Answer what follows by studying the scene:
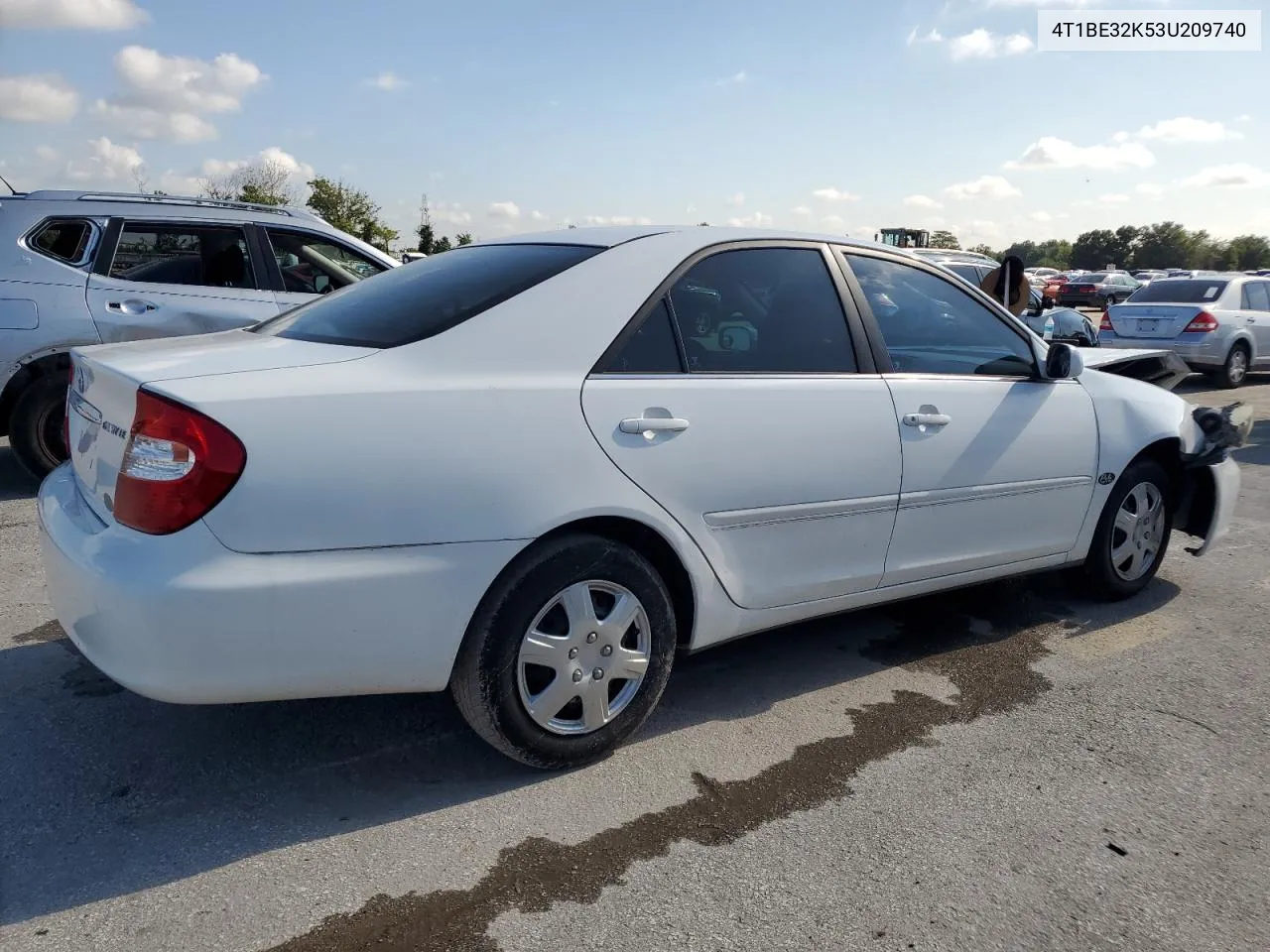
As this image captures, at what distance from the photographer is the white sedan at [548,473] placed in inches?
96.6

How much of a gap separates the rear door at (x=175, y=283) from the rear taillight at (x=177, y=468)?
4.21 m

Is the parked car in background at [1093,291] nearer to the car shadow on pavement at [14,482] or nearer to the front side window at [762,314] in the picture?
the car shadow on pavement at [14,482]

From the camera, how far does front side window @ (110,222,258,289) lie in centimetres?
637

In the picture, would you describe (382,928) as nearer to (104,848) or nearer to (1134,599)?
(104,848)

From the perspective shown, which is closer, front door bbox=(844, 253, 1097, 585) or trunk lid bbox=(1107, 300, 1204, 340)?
front door bbox=(844, 253, 1097, 585)

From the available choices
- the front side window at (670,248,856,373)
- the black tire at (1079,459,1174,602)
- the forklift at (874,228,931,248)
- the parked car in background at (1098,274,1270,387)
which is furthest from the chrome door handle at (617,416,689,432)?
the forklift at (874,228,931,248)

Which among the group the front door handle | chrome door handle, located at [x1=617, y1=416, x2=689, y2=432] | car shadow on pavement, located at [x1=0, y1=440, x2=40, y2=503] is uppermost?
the front door handle

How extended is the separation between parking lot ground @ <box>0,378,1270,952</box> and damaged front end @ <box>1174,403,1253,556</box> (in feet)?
3.06

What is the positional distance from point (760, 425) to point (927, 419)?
0.79 metres

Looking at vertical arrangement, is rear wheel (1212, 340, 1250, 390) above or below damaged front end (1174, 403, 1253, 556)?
below

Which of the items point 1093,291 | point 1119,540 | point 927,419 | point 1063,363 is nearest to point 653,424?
point 927,419

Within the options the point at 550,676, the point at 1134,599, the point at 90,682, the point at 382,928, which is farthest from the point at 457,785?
the point at 1134,599

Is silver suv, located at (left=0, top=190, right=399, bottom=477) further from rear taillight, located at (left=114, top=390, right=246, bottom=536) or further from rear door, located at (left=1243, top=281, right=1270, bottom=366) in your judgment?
rear door, located at (left=1243, top=281, right=1270, bottom=366)

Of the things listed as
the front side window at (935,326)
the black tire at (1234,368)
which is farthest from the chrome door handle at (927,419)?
the black tire at (1234,368)
